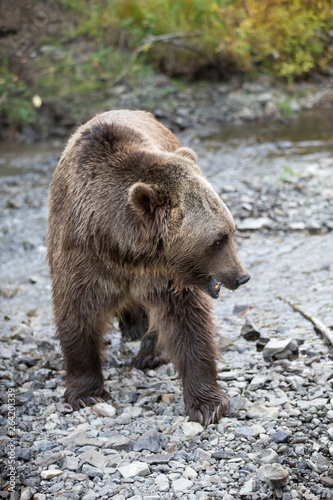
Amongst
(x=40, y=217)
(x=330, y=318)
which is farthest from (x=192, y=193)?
(x=40, y=217)

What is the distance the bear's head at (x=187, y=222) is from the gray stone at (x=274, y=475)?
3.71ft

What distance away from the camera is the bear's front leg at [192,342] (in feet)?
13.5

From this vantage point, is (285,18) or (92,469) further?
(285,18)

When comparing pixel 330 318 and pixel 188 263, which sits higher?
pixel 188 263

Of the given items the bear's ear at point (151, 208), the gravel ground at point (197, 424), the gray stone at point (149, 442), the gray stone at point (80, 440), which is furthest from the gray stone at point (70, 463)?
the bear's ear at point (151, 208)

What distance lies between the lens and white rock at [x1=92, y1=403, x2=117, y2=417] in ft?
13.7

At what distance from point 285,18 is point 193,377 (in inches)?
475

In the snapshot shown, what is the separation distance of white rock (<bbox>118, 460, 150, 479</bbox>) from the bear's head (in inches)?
48.6

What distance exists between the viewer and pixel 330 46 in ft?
48.0

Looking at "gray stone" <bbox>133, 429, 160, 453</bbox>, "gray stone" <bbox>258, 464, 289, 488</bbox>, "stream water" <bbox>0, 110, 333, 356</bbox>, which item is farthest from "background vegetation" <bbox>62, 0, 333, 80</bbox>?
"gray stone" <bbox>258, 464, 289, 488</bbox>

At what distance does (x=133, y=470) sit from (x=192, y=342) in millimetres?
1062

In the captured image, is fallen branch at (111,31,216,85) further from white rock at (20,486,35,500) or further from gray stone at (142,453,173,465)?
white rock at (20,486,35,500)

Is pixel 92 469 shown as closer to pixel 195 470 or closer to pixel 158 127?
pixel 195 470

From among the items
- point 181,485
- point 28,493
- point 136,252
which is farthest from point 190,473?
point 136,252
